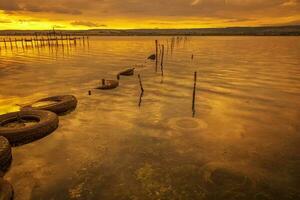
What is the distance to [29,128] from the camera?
10.8 metres

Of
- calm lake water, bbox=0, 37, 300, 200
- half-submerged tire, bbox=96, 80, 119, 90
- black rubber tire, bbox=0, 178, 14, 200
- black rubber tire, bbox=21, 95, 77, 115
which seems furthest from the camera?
half-submerged tire, bbox=96, 80, 119, 90

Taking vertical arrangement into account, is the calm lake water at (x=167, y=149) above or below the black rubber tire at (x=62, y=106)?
below

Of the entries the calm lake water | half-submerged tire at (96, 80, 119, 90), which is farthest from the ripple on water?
half-submerged tire at (96, 80, 119, 90)

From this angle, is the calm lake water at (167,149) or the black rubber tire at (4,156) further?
the black rubber tire at (4,156)

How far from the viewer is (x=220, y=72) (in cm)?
2864

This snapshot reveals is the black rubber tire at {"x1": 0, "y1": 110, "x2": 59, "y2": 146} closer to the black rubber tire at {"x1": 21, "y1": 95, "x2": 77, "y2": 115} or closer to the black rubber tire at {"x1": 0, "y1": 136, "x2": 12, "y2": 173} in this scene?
the black rubber tire at {"x1": 21, "y1": 95, "x2": 77, "y2": 115}

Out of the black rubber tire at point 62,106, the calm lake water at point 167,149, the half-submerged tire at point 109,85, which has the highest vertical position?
the half-submerged tire at point 109,85

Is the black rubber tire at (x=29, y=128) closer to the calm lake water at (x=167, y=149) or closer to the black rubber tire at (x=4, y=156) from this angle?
the calm lake water at (x=167, y=149)

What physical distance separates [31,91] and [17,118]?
8.40 meters

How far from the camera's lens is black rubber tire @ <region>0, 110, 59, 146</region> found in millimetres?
10523

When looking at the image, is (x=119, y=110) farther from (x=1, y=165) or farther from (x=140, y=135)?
(x=1, y=165)

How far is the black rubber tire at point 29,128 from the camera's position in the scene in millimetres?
10523

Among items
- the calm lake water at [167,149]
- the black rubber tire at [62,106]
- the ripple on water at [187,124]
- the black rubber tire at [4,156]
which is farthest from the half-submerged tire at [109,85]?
the black rubber tire at [4,156]

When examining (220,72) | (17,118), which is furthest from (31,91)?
(220,72)
